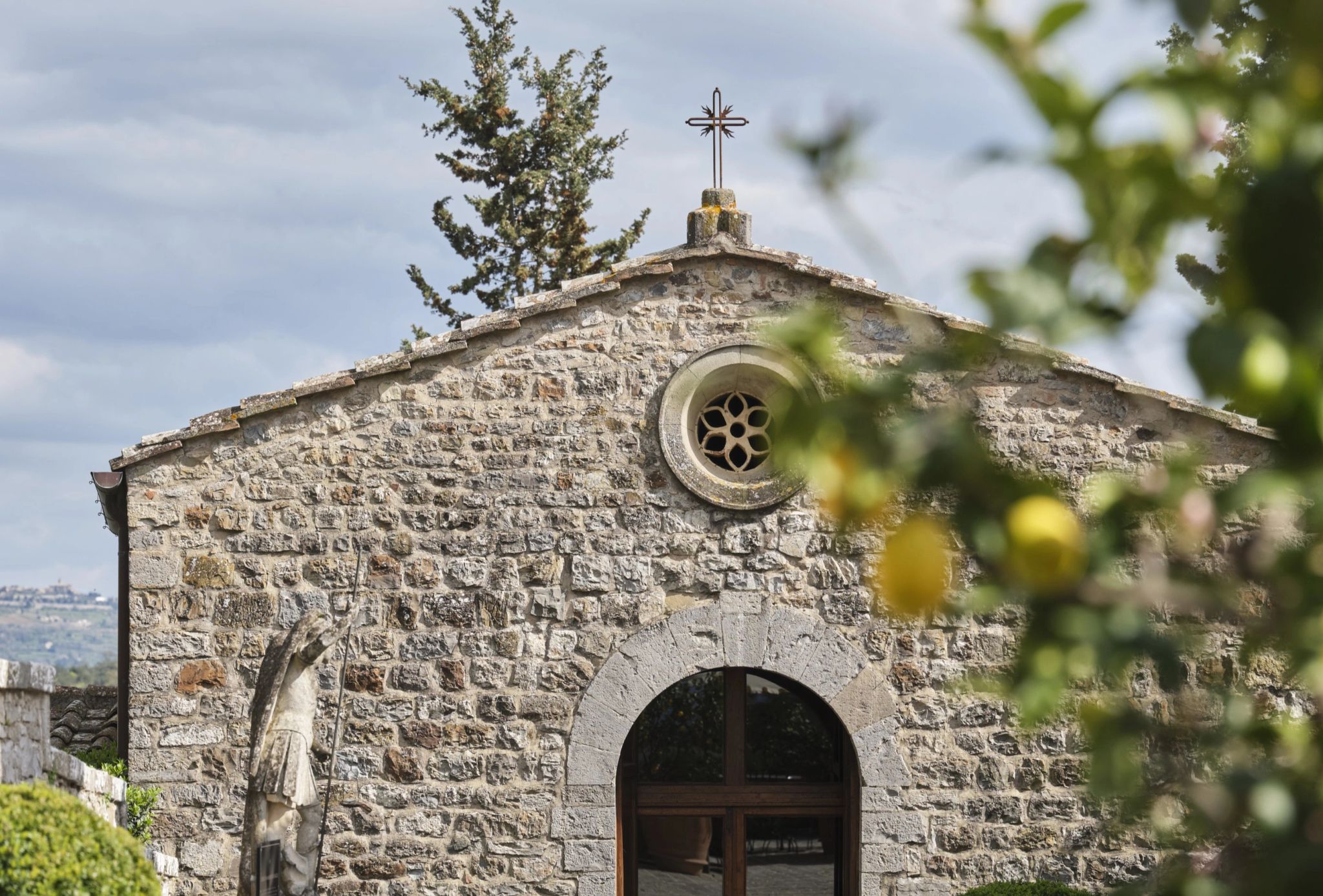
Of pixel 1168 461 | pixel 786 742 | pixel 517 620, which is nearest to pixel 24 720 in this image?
pixel 517 620

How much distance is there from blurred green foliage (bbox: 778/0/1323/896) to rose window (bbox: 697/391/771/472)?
282 inches

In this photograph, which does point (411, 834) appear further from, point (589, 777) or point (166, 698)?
point (166, 698)

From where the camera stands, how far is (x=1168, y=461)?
1.60 m

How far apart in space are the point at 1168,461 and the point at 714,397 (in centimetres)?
736

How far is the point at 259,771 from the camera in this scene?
6.72 m

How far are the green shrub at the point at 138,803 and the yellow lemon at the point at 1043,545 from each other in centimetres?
741

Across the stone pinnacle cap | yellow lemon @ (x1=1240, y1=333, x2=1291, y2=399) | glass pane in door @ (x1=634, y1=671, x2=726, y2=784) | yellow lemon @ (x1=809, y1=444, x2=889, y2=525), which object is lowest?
glass pane in door @ (x1=634, y1=671, x2=726, y2=784)

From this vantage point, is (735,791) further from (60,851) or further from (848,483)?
(848,483)

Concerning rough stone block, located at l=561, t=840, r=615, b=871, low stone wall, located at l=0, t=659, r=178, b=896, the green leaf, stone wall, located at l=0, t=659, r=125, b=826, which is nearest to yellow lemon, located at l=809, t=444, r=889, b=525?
the green leaf

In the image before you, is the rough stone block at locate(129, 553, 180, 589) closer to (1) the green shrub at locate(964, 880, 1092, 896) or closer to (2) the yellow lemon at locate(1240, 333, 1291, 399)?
(1) the green shrub at locate(964, 880, 1092, 896)

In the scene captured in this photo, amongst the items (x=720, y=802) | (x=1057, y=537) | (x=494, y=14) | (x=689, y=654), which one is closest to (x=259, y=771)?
(x=689, y=654)

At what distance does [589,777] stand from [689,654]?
934mm

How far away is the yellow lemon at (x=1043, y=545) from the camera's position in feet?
4.72

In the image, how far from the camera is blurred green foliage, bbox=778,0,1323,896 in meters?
1.43
